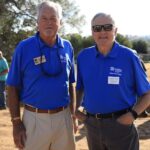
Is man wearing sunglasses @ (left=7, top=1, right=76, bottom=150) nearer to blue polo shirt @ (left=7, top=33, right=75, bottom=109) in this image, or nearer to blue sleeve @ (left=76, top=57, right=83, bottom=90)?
blue polo shirt @ (left=7, top=33, right=75, bottom=109)

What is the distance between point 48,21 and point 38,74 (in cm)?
48

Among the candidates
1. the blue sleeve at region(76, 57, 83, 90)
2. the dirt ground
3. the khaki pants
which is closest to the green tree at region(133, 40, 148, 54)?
the dirt ground

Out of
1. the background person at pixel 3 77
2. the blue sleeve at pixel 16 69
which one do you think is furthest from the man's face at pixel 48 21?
the background person at pixel 3 77

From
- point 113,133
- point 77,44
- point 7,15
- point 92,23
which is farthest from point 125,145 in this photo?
point 77,44

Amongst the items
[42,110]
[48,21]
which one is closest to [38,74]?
[42,110]

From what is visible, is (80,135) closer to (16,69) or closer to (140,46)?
(16,69)

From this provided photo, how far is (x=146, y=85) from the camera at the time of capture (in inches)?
150

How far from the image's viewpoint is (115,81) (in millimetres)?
3750

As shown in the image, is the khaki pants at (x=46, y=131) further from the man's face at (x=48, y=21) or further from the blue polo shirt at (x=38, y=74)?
the man's face at (x=48, y=21)

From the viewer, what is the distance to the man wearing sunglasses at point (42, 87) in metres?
3.91

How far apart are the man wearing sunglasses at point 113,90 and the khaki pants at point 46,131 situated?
0.32 meters

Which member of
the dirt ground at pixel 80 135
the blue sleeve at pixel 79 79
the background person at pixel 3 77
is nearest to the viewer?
the blue sleeve at pixel 79 79

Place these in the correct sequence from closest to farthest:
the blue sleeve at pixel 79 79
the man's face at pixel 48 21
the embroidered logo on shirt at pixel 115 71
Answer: the embroidered logo on shirt at pixel 115 71 < the man's face at pixel 48 21 < the blue sleeve at pixel 79 79

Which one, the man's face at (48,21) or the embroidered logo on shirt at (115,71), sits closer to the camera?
the embroidered logo on shirt at (115,71)
